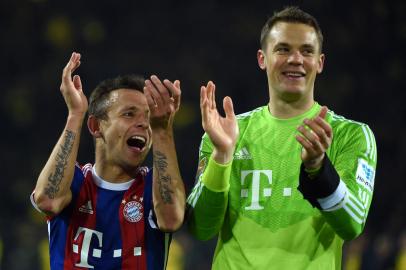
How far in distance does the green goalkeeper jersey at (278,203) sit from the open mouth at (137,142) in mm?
253

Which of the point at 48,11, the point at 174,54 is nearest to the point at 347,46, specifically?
the point at 174,54

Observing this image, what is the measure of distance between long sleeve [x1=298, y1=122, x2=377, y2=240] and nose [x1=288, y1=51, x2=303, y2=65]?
299 millimetres

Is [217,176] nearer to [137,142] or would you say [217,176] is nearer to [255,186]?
[255,186]

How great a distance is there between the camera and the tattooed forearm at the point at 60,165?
2.92 metres

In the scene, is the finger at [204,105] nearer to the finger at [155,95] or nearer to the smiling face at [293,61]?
the finger at [155,95]

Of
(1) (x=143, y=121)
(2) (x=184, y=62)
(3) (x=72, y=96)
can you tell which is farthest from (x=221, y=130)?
(2) (x=184, y=62)

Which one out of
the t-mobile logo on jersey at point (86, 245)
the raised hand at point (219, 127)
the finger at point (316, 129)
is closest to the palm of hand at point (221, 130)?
the raised hand at point (219, 127)

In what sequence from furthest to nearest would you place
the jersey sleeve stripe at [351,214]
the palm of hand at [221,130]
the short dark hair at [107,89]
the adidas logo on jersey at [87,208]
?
the short dark hair at [107,89] < the adidas logo on jersey at [87,208] < the palm of hand at [221,130] < the jersey sleeve stripe at [351,214]

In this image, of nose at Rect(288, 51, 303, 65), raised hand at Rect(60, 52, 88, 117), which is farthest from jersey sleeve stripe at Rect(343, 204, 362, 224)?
raised hand at Rect(60, 52, 88, 117)

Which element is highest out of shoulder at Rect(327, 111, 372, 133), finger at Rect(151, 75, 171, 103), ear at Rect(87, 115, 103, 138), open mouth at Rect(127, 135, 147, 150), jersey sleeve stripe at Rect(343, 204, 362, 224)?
finger at Rect(151, 75, 171, 103)

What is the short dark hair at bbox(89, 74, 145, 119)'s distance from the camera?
3189 mm

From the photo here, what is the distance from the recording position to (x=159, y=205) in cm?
289

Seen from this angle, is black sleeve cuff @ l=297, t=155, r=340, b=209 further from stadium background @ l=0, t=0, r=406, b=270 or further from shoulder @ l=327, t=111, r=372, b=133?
stadium background @ l=0, t=0, r=406, b=270
